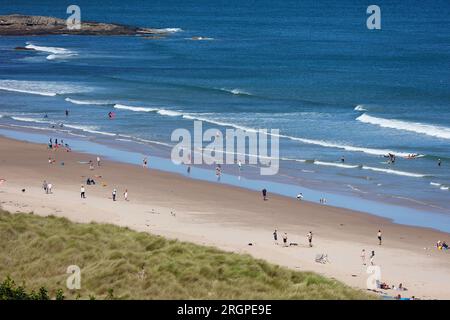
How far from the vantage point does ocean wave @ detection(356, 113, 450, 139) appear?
62594 mm

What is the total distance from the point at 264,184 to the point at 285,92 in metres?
34.5

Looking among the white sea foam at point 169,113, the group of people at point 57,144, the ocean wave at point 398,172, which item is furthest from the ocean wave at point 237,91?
the ocean wave at point 398,172

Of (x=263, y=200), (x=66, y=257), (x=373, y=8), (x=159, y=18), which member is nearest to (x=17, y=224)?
(x=66, y=257)

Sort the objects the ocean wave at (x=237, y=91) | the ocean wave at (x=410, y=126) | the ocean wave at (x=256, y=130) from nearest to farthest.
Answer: the ocean wave at (x=256, y=130)
the ocean wave at (x=410, y=126)
the ocean wave at (x=237, y=91)

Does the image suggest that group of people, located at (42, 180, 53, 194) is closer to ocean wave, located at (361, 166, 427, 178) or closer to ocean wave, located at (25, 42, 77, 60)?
ocean wave, located at (361, 166, 427, 178)

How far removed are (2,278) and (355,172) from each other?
27998 millimetres

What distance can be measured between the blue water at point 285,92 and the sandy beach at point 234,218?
4.69 m

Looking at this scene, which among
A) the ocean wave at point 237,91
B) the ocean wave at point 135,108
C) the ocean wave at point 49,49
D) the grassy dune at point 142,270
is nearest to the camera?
the grassy dune at point 142,270

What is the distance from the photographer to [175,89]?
83250 mm

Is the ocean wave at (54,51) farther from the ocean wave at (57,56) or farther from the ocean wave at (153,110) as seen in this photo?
the ocean wave at (153,110)

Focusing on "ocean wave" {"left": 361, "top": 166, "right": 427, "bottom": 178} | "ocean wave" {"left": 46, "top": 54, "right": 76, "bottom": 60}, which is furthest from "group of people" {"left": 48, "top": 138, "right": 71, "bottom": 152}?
"ocean wave" {"left": 46, "top": 54, "right": 76, "bottom": 60}

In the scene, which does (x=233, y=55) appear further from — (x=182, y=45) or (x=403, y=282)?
(x=403, y=282)

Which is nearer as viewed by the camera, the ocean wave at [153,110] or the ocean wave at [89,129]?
the ocean wave at [89,129]

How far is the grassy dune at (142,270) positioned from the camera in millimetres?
24594
